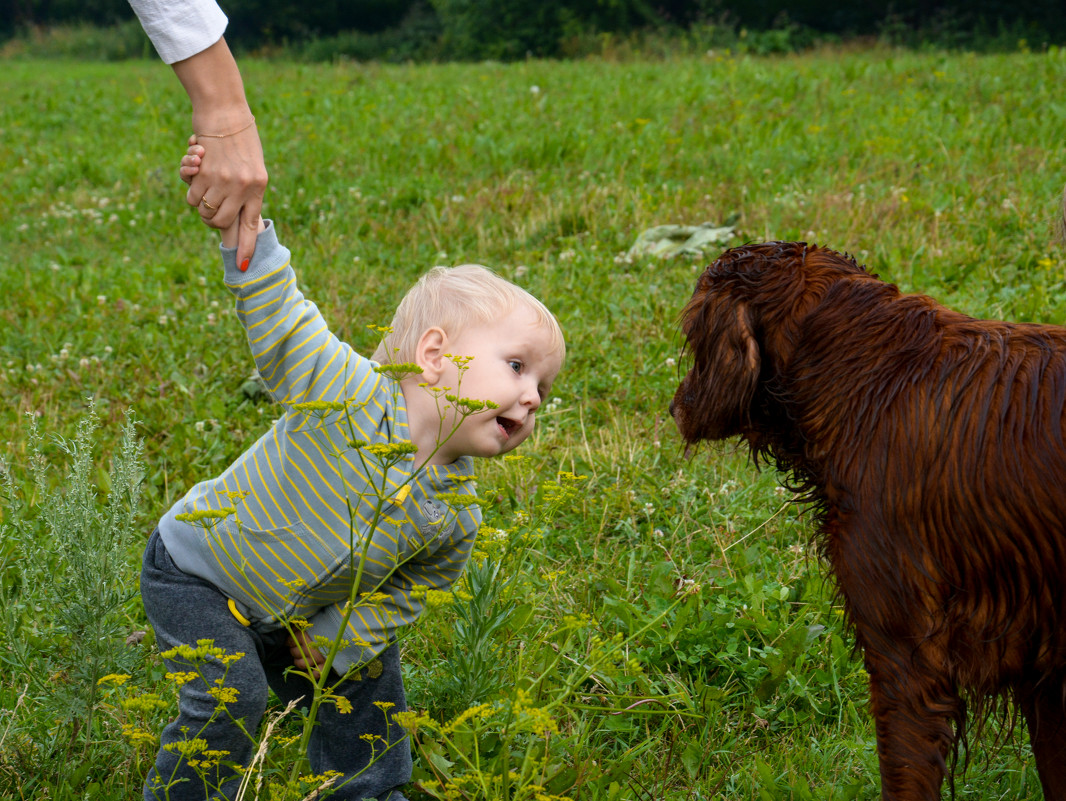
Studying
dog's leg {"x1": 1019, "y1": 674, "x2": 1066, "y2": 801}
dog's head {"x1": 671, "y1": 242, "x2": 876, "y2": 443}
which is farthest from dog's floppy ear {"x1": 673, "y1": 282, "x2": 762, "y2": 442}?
dog's leg {"x1": 1019, "y1": 674, "x2": 1066, "y2": 801}

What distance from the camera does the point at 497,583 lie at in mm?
2676

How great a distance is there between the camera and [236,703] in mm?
2404

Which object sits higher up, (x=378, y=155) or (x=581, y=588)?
(x=378, y=155)

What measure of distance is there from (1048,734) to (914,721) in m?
0.58

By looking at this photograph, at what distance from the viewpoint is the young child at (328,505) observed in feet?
7.86

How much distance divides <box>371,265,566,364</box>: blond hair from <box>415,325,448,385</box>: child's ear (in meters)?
0.02

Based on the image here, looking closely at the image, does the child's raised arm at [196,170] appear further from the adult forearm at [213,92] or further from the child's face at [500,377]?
the child's face at [500,377]

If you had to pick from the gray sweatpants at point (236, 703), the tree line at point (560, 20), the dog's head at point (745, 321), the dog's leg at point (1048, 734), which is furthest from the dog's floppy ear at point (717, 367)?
the tree line at point (560, 20)

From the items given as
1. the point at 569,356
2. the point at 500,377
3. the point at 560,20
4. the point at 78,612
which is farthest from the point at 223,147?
the point at 560,20

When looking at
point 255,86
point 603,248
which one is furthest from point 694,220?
point 255,86

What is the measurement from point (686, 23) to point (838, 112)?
27141 mm

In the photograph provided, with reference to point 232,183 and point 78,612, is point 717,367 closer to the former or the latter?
point 232,183

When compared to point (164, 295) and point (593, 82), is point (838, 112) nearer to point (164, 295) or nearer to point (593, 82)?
point (593, 82)

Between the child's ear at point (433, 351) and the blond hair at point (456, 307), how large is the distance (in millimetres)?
23
